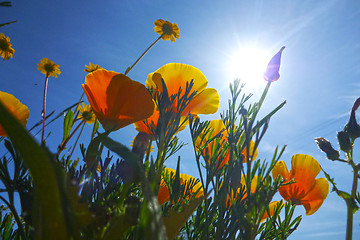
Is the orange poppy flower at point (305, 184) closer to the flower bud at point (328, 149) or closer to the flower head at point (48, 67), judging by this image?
the flower bud at point (328, 149)

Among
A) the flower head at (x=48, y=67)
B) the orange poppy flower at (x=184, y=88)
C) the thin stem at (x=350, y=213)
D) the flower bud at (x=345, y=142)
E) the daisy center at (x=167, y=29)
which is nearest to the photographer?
the thin stem at (x=350, y=213)

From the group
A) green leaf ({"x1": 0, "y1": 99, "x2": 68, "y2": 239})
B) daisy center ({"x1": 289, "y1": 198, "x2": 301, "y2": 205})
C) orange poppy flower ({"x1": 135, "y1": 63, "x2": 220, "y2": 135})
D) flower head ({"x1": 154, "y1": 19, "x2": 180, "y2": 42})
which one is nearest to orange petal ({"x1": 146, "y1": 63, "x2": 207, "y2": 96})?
orange poppy flower ({"x1": 135, "y1": 63, "x2": 220, "y2": 135})

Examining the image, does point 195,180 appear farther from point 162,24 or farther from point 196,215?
point 162,24

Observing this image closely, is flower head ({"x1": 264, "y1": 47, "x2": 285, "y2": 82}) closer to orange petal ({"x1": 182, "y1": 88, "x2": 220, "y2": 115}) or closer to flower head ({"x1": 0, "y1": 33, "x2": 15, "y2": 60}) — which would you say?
orange petal ({"x1": 182, "y1": 88, "x2": 220, "y2": 115})

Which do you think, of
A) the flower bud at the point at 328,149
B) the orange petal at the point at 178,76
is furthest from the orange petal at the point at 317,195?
the orange petal at the point at 178,76

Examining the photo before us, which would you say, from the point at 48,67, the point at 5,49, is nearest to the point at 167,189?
the point at 48,67

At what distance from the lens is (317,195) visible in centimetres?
110

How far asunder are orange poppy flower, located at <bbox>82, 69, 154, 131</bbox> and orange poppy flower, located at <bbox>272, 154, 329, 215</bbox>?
61 cm

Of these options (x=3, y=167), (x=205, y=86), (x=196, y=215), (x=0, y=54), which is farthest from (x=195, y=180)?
(x=0, y=54)

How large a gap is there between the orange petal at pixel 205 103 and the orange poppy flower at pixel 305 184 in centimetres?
33

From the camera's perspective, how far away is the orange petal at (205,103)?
0.96m

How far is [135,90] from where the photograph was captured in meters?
0.67

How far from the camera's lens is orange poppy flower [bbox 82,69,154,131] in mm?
673

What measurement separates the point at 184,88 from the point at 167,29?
4.70ft
